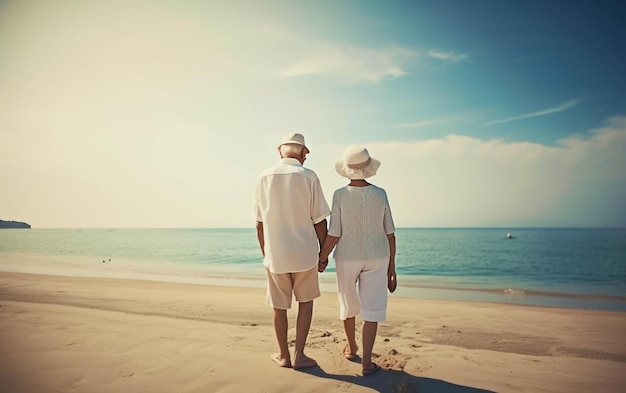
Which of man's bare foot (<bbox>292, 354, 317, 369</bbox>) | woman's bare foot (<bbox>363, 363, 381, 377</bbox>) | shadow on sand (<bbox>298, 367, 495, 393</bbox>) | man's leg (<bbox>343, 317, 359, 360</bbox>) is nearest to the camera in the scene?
shadow on sand (<bbox>298, 367, 495, 393</bbox>)

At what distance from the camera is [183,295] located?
27.7 ft

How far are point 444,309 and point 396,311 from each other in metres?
1.15

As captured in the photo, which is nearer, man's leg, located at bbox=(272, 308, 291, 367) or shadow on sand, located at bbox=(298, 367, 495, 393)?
shadow on sand, located at bbox=(298, 367, 495, 393)

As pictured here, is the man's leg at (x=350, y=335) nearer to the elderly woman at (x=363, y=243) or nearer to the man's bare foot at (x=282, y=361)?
the elderly woman at (x=363, y=243)

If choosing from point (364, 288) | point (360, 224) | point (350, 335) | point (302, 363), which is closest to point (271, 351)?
point (302, 363)

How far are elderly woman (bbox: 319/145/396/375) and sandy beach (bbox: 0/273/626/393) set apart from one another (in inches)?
22.6

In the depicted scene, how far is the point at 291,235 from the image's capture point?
340 centimetres

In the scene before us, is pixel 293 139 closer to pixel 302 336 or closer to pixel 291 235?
pixel 291 235

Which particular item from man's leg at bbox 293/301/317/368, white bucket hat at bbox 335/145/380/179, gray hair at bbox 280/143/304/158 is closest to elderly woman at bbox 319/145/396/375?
white bucket hat at bbox 335/145/380/179

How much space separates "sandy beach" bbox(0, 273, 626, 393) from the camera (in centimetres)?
313

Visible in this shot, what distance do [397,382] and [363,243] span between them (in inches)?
51.4

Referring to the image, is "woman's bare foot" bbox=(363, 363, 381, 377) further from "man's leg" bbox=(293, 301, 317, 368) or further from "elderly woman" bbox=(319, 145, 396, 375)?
"man's leg" bbox=(293, 301, 317, 368)

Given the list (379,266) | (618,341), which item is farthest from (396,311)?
(379,266)

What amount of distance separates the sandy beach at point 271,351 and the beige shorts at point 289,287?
67cm
